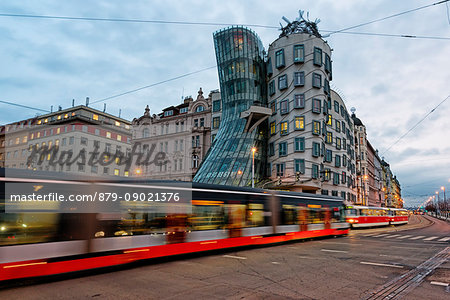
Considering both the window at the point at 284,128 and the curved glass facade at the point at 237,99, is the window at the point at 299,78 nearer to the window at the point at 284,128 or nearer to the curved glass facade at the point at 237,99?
the window at the point at 284,128

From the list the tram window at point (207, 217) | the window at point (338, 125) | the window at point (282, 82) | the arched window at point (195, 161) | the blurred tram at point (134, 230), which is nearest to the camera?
the blurred tram at point (134, 230)

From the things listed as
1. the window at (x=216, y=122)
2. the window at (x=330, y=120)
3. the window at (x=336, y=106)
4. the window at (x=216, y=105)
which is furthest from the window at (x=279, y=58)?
the window at (x=216, y=122)

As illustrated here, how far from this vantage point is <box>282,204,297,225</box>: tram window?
18938 millimetres

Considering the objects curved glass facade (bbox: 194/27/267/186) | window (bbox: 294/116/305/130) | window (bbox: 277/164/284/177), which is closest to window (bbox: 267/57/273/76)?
curved glass facade (bbox: 194/27/267/186)

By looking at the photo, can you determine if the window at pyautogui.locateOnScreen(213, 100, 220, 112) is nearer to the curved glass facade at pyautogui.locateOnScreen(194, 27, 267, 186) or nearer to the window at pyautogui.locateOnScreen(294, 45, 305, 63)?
the curved glass facade at pyautogui.locateOnScreen(194, 27, 267, 186)

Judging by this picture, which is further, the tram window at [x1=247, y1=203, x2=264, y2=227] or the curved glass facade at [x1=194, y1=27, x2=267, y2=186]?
the curved glass facade at [x1=194, y1=27, x2=267, y2=186]

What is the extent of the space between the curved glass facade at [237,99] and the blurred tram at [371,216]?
1415 centimetres

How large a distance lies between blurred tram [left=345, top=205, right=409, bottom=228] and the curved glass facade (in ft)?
46.4

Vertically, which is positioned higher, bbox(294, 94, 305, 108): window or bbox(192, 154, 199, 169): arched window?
bbox(294, 94, 305, 108): window

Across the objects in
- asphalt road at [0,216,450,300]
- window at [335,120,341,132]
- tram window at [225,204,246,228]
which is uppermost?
window at [335,120,341,132]

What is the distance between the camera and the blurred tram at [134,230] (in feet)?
28.5

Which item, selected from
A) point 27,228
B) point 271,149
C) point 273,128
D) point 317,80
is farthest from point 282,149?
point 27,228

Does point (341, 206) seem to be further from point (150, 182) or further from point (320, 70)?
point (320, 70)

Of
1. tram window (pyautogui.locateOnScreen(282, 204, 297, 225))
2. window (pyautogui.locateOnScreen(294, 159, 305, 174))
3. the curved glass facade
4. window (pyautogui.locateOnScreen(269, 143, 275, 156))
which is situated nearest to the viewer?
tram window (pyautogui.locateOnScreen(282, 204, 297, 225))
